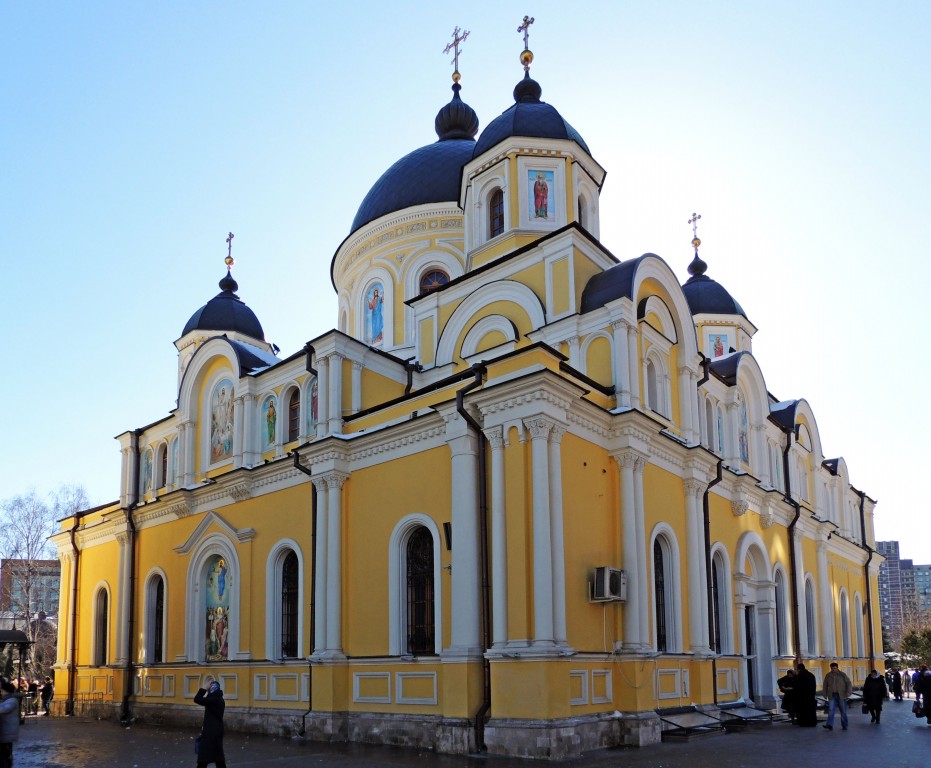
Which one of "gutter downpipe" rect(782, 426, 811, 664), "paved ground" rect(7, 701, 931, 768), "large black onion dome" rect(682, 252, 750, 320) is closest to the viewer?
"paved ground" rect(7, 701, 931, 768)

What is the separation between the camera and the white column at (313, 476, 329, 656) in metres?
16.9

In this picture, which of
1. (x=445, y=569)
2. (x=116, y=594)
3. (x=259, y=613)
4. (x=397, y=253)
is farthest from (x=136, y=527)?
(x=445, y=569)

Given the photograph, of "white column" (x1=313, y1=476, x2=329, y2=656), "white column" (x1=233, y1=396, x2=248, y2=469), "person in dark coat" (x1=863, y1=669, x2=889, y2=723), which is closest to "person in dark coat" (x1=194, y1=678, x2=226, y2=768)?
"white column" (x1=313, y1=476, x2=329, y2=656)

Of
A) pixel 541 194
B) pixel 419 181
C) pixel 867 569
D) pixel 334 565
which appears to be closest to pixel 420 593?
pixel 334 565

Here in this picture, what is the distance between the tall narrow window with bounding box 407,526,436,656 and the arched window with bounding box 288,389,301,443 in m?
4.69

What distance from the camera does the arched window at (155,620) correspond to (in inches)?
875

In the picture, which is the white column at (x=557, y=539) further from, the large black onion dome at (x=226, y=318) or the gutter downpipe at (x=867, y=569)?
the gutter downpipe at (x=867, y=569)

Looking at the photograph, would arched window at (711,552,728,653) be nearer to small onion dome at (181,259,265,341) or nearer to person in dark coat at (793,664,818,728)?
person in dark coat at (793,664,818,728)

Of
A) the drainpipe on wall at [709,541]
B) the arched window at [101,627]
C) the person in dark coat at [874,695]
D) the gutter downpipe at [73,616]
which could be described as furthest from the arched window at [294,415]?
the person in dark coat at [874,695]

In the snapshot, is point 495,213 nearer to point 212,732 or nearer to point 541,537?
point 541,537

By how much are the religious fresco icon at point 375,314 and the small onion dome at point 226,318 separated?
4056mm

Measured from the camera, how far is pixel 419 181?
24.7 m

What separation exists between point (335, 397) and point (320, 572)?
3.46 metres

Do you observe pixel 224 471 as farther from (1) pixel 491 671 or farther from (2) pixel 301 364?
(1) pixel 491 671
